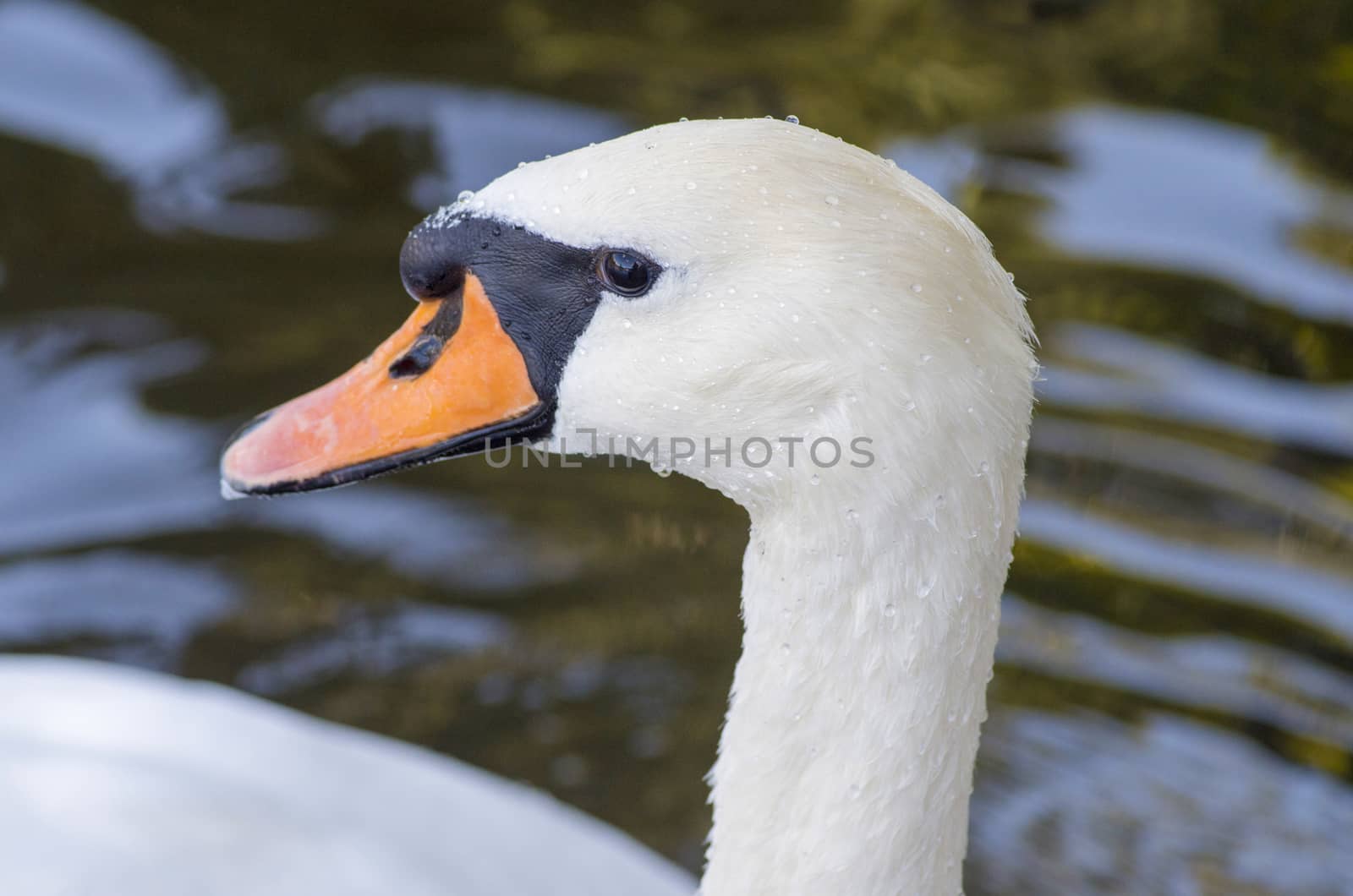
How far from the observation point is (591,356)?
1.91 metres

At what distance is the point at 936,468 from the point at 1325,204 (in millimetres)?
4065

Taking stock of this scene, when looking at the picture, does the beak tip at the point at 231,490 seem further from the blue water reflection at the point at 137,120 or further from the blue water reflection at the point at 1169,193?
the blue water reflection at the point at 1169,193

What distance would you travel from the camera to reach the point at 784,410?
1.79 m

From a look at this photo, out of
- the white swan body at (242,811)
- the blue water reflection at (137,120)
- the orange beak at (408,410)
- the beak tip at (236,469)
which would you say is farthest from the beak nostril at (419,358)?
the blue water reflection at (137,120)

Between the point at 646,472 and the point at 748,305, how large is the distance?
9.02 ft

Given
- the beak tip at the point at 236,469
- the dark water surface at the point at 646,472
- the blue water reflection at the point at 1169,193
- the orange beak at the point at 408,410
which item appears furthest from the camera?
the blue water reflection at the point at 1169,193

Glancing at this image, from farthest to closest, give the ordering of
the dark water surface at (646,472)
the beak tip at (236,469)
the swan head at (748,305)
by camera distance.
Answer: the dark water surface at (646,472) < the beak tip at (236,469) < the swan head at (748,305)

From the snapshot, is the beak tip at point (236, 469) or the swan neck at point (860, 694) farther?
the beak tip at point (236, 469)

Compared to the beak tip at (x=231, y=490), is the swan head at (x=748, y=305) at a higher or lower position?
higher

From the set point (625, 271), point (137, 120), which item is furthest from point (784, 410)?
point (137, 120)

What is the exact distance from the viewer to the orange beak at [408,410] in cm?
198

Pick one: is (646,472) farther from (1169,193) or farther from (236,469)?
(236,469)

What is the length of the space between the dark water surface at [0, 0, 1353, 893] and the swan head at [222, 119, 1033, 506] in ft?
6.19

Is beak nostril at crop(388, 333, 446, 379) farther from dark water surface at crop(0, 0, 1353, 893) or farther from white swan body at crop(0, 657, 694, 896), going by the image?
dark water surface at crop(0, 0, 1353, 893)
